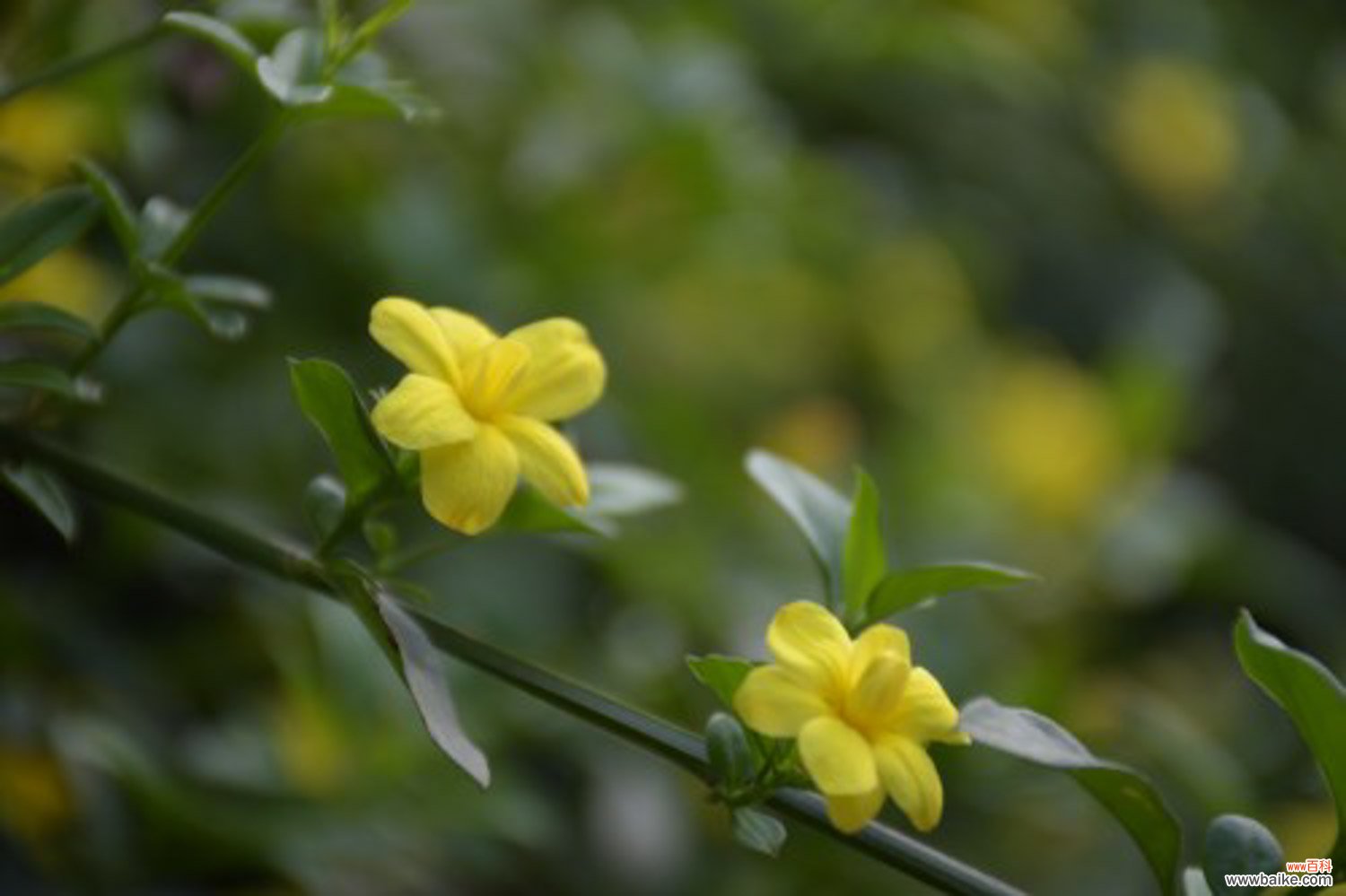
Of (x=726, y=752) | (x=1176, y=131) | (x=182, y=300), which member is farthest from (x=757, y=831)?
(x=1176, y=131)

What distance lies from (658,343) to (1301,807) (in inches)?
24.1

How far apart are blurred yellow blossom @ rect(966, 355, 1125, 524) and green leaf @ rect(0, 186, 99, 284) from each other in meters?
1.04

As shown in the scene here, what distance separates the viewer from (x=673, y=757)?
1.82ft

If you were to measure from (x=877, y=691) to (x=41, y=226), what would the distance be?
33 cm

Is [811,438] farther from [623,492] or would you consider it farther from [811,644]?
[811,644]

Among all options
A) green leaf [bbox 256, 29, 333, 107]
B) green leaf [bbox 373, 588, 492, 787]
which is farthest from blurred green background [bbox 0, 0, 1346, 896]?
green leaf [bbox 373, 588, 492, 787]

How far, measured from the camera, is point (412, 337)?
566 mm

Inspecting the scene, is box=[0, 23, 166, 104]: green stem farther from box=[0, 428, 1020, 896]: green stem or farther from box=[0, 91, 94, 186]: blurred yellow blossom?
box=[0, 91, 94, 186]: blurred yellow blossom

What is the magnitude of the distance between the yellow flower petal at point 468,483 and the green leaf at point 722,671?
0.08m

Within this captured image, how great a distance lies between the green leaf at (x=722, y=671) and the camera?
1.79ft

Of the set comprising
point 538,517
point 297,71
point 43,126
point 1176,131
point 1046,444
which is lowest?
point 1046,444

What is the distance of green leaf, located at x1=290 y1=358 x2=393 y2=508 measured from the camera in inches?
21.6

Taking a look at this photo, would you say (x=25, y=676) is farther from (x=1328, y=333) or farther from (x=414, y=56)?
(x=1328, y=333)

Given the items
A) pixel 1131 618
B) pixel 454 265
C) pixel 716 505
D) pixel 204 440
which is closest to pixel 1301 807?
pixel 1131 618
